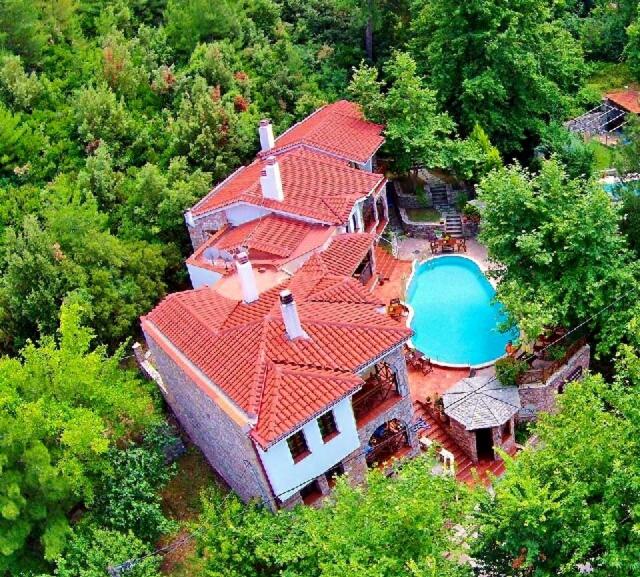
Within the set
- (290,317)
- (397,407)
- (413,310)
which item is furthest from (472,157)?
(290,317)

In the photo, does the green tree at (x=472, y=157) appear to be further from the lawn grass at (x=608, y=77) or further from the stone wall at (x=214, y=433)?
the stone wall at (x=214, y=433)

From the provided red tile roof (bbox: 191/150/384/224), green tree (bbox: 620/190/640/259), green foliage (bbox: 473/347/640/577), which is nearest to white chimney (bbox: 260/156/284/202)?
red tile roof (bbox: 191/150/384/224)

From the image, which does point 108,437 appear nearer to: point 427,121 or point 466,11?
point 427,121

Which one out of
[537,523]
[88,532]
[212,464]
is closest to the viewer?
[537,523]

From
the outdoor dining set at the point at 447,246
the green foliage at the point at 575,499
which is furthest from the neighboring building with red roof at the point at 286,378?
the outdoor dining set at the point at 447,246

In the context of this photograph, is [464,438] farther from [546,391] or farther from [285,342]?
[285,342]

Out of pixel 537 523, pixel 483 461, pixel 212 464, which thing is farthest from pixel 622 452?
pixel 212 464

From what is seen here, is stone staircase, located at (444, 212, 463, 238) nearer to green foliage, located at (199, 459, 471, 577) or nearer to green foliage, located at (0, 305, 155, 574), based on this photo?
green foliage, located at (199, 459, 471, 577)
